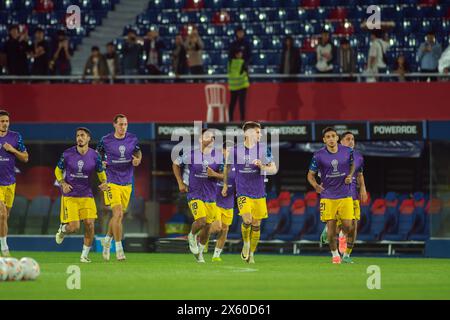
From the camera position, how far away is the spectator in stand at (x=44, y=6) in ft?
111

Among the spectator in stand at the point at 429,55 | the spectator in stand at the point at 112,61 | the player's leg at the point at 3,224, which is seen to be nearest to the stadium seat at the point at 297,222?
the spectator in stand at the point at 429,55

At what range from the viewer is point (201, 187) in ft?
69.3

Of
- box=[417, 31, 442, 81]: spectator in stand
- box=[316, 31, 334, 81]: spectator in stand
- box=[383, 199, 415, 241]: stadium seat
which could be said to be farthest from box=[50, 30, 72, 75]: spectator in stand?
box=[383, 199, 415, 241]: stadium seat

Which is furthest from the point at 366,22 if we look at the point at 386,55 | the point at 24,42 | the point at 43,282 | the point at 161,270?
the point at 43,282

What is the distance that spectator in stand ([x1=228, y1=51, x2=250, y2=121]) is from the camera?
1081 inches

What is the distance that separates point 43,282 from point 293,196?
1357 centimetres

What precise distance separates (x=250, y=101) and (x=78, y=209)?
9140 mm

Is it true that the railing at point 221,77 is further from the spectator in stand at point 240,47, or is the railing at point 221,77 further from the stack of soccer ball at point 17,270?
the stack of soccer ball at point 17,270

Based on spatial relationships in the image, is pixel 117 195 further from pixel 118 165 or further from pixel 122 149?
pixel 122 149

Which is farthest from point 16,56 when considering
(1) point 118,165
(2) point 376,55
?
(1) point 118,165

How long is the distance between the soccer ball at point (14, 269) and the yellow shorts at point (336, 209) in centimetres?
620

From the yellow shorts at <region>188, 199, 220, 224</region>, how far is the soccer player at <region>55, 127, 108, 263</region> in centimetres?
158

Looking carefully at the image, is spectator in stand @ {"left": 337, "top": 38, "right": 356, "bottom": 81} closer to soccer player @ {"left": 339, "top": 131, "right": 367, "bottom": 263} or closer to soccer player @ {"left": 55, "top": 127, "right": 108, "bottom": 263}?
soccer player @ {"left": 339, "top": 131, "right": 367, "bottom": 263}

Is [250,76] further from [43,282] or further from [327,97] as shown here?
[43,282]
